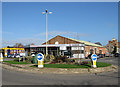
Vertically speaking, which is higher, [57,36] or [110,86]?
[57,36]

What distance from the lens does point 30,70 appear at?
47.1ft

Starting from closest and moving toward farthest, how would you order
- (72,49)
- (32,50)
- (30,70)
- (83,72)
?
(83,72) < (30,70) < (72,49) < (32,50)

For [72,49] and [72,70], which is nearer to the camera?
[72,70]

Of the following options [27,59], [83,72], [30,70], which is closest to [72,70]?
[83,72]

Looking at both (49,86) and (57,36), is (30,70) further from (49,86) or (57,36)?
(57,36)

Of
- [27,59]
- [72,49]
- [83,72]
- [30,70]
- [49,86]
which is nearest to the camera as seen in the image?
[49,86]

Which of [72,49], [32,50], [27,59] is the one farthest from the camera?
[32,50]

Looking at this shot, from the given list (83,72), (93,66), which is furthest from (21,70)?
(93,66)

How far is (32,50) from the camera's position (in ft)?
161

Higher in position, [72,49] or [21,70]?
[72,49]

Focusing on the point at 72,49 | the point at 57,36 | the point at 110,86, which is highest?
the point at 57,36

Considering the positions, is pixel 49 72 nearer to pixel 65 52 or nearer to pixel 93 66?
pixel 93 66

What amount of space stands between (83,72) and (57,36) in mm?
41013

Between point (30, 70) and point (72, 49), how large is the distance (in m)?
31.0
